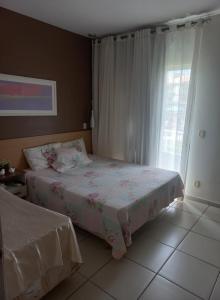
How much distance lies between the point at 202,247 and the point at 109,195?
110cm

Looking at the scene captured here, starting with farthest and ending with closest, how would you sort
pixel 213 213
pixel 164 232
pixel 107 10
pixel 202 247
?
pixel 213 213 → pixel 107 10 → pixel 164 232 → pixel 202 247

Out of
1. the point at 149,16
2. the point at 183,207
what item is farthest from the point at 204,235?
the point at 149,16

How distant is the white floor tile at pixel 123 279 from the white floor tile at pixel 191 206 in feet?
4.41

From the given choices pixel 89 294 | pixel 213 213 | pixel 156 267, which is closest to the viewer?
pixel 89 294

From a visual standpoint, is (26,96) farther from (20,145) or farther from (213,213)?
(213,213)

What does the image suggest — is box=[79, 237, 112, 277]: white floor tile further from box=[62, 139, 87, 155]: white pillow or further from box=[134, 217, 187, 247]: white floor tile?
box=[62, 139, 87, 155]: white pillow

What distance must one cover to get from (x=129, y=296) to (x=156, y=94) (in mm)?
2521

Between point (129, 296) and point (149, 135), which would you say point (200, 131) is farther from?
point (129, 296)

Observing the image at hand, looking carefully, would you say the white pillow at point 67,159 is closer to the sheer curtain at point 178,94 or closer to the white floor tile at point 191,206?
the sheer curtain at point 178,94

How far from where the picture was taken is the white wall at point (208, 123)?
278cm

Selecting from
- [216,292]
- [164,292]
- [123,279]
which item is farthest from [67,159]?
[216,292]

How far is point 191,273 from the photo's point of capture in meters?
1.85

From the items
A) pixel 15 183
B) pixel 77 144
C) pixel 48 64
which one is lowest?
pixel 15 183

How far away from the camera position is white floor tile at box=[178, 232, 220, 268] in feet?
6.70
